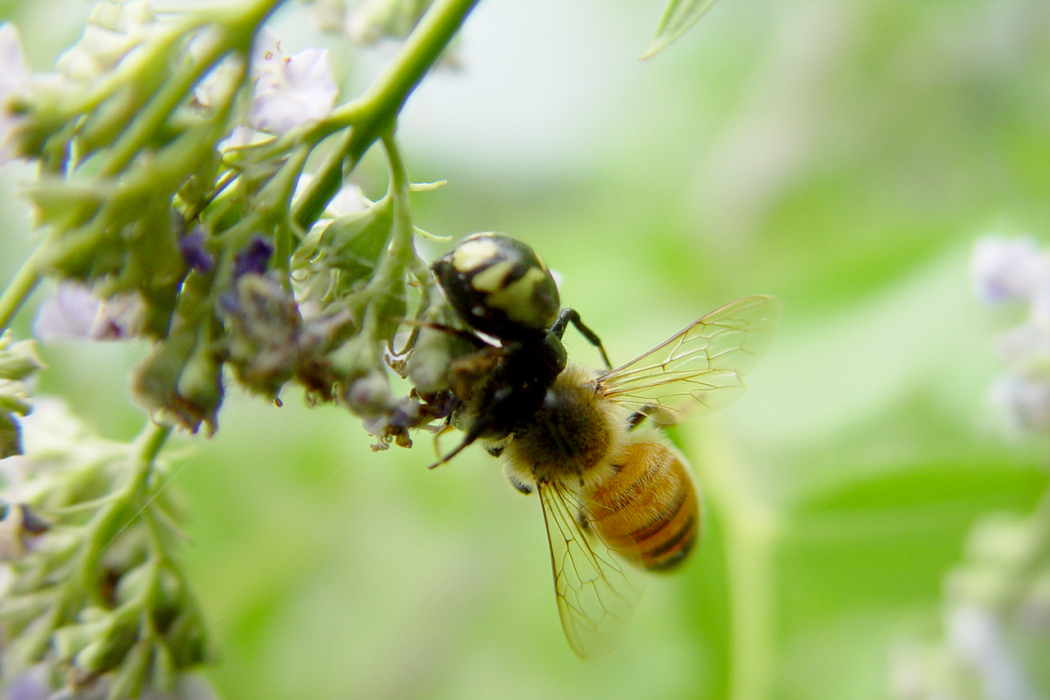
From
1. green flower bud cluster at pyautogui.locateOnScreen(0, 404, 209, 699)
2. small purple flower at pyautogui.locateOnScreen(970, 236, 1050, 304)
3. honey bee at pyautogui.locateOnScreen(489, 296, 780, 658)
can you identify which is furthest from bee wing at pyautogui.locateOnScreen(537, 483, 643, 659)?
small purple flower at pyautogui.locateOnScreen(970, 236, 1050, 304)

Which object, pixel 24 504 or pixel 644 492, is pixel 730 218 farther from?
pixel 24 504

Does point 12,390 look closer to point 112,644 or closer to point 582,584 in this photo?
point 112,644

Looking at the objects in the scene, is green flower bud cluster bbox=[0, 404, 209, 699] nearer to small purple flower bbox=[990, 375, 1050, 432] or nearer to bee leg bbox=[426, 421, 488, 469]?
bee leg bbox=[426, 421, 488, 469]

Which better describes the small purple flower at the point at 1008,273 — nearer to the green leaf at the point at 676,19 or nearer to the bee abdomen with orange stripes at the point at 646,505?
the bee abdomen with orange stripes at the point at 646,505

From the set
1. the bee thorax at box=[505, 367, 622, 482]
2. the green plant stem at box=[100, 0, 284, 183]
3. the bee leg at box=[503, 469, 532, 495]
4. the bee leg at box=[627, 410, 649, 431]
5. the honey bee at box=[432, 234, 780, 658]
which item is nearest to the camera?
the green plant stem at box=[100, 0, 284, 183]

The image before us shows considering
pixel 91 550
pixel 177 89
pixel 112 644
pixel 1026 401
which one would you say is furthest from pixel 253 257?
pixel 1026 401

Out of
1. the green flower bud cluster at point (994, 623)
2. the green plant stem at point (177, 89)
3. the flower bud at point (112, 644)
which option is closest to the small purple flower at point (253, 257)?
the green plant stem at point (177, 89)

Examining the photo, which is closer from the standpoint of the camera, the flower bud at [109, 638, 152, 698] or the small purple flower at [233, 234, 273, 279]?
the small purple flower at [233, 234, 273, 279]
